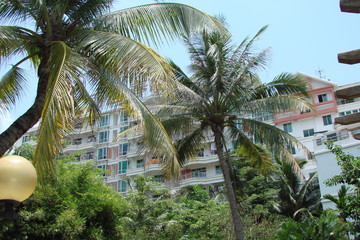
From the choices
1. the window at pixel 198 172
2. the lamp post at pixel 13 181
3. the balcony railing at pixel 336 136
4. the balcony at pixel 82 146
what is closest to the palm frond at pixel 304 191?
the balcony railing at pixel 336 136

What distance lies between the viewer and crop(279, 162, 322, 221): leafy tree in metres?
26.4

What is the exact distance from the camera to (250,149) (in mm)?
17125

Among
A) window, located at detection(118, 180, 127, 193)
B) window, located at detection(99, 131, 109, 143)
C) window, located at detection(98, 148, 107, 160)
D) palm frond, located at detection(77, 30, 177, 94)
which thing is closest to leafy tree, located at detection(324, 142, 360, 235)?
palm frond, located at detection(77, 30, 177, 94)

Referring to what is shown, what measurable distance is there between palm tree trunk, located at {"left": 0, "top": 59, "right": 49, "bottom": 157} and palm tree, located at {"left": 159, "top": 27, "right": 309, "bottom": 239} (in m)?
8.61

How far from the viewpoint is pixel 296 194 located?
88.7ft

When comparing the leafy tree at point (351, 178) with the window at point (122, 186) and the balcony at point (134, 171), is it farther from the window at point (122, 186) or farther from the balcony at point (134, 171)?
the window at point (122, 186)

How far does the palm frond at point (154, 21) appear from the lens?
9117 mm

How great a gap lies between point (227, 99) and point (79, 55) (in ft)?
33.3

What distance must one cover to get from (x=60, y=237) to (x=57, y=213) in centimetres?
77

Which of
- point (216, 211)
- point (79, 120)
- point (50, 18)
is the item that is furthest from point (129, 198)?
point (50, 18)

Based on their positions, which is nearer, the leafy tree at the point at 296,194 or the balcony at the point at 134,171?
the leafy tree at the point at 296,194

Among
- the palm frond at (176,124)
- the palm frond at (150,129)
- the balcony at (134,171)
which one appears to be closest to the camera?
the palm frond at (150,129)

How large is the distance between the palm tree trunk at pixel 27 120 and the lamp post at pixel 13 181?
8.01 ft

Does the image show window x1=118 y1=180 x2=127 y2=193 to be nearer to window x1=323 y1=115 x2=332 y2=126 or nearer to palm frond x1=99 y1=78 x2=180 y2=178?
window x1=323 y1=115 x2=332 y2=126
